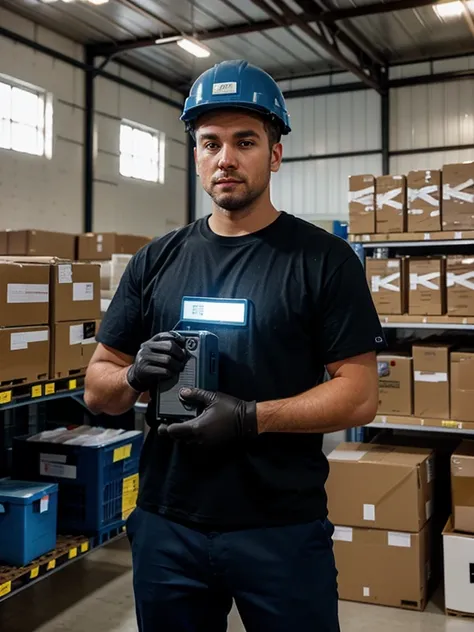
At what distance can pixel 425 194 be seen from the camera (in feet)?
11.8

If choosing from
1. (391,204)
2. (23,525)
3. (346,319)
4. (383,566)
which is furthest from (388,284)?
(346,319)

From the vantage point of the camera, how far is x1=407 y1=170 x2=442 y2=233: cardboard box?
357cm

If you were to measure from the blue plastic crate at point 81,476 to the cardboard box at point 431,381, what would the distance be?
1.55m

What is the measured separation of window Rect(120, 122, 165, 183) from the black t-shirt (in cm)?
897

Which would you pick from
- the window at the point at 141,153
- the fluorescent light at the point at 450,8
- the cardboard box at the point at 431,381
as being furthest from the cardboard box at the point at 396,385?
the window at the point at 141,153

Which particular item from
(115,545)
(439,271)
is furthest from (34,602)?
(439,271)

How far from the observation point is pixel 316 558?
142 centimetres

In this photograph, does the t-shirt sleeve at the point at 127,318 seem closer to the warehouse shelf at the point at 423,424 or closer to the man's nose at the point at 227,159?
the man's nose at the point at 227,159

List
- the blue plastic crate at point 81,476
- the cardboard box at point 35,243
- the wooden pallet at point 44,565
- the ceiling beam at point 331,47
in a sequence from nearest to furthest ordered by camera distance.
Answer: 1. the wooden pallet at point 44,565
2. the blue plastic crate at point 81,476
3. the cardboard box at point 35,243
4. the ceiling beam at point 331,47

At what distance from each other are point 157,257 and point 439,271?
2359 millimetres

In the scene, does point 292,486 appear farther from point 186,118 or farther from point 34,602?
point 34,602

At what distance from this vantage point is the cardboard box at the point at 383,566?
→ 336 centimetres

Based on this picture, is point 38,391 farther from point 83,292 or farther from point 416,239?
point 416,239

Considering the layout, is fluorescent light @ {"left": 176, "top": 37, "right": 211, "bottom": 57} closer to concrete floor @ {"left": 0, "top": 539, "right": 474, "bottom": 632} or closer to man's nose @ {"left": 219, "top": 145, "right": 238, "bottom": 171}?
concrete floor @ {"left": 0, "top": 539, "right": 474, "bottom": 632}
